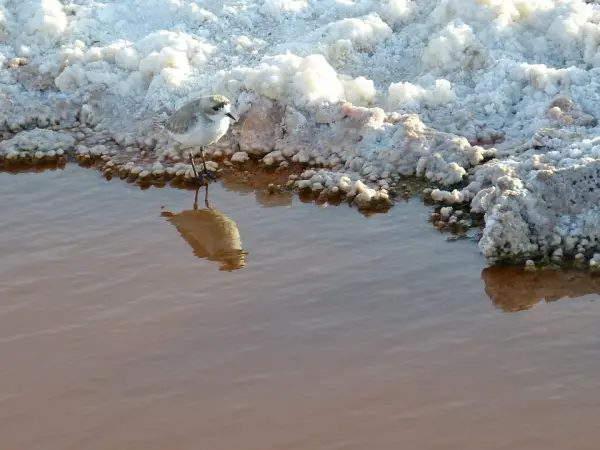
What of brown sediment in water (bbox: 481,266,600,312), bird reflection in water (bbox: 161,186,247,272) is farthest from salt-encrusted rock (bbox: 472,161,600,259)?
bird reflection in water (bbox: 161,186,247,272)

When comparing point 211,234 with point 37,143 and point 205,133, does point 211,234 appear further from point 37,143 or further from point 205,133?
point 37,143

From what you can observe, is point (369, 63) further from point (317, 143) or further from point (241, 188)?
point (241, 188)

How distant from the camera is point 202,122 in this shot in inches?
419

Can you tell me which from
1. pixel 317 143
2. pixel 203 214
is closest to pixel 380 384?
pixel 203 214

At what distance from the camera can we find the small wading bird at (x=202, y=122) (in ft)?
34.9

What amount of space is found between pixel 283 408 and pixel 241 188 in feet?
14.4

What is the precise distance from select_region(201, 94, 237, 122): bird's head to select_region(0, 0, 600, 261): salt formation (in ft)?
2.32

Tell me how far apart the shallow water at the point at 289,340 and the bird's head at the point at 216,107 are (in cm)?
136

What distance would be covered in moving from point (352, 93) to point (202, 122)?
1.98 metres

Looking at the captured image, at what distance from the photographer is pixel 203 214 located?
33.6 ft

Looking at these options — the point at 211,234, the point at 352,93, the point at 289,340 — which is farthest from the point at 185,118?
the point at 289,340

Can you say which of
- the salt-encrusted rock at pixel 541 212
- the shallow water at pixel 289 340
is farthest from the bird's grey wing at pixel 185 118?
the salt-encrusted rock at pixel 541 212

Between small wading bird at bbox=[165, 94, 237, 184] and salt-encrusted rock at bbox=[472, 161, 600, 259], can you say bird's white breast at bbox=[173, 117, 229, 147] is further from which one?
salt-encrusted rock at bbox=[472, 161, 600, 259]

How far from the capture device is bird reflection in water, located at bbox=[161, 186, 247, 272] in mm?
9062
